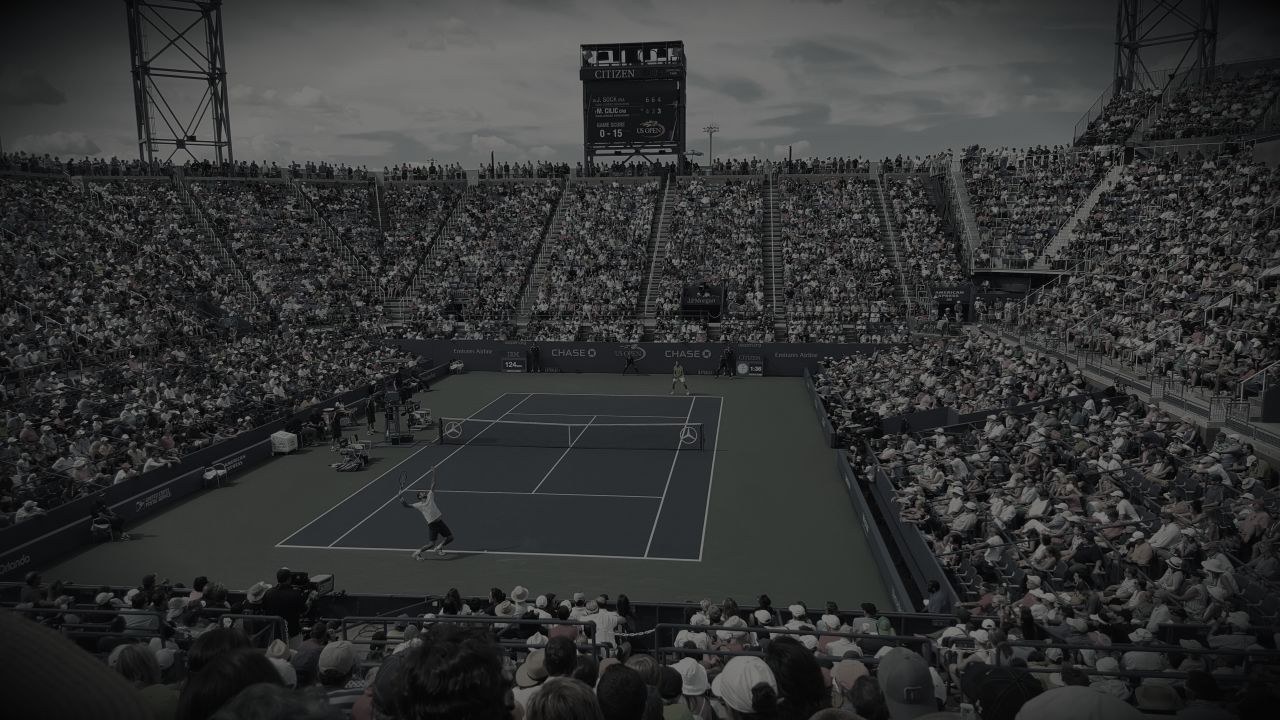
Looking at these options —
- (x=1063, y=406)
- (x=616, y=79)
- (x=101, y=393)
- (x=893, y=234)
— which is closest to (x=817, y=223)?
(x=893, y=234)

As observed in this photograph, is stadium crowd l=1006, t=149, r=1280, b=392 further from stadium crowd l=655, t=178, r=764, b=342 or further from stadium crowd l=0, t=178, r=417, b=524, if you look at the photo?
stadium crowd l=0, t=178, r=417, b=524

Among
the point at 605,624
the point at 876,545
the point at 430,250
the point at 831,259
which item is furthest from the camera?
the point at 430,250

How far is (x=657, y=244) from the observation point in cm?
5094

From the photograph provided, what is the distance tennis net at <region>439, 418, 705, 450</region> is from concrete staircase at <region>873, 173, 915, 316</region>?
18.9m

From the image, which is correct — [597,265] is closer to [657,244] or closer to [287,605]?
[657,244]

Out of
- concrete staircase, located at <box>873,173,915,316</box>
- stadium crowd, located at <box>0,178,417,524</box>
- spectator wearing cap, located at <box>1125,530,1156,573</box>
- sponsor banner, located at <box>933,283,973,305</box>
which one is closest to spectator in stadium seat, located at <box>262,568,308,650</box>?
stadium crowd, located at <box>0,178,417,524</box>

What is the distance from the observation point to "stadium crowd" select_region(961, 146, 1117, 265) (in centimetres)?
4100

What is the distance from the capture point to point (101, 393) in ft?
85.6

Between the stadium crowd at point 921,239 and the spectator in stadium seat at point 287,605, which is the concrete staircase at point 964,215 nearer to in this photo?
the stadium crowd at point 921,239

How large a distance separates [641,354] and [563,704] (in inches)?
1509

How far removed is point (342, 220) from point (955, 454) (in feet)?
147

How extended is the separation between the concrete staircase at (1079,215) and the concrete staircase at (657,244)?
753 inches

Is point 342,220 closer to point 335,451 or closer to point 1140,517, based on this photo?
point 335,451

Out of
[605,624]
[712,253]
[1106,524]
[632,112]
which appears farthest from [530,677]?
[632,112]
